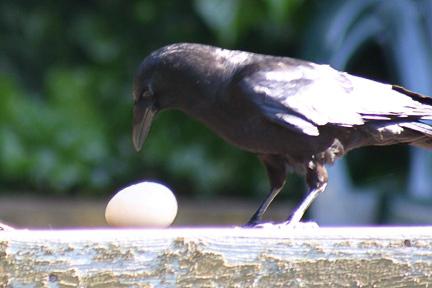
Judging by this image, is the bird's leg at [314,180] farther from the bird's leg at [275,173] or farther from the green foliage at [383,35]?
the green foliage at [383,35]

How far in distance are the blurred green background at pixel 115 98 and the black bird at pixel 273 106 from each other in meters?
2.58

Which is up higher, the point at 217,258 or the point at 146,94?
the point at 146,94

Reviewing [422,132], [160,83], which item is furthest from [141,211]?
[422,132]

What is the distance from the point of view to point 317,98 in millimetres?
3053

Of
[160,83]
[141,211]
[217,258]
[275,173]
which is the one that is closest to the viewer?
[217,258]

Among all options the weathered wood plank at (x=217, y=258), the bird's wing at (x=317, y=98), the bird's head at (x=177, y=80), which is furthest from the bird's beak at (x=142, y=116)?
the weathered wood plank at (x=217, y=258)

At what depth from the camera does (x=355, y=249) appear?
1989mm

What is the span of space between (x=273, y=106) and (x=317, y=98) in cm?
17

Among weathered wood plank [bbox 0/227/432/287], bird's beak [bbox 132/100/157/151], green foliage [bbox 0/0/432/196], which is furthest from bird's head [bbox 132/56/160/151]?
green foliage [bbox 0/0/432/196]

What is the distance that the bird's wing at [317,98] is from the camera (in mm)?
2930

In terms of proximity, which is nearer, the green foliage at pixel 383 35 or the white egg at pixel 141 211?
the white egg at pixel 141 211

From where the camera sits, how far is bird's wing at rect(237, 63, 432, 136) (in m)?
2.93

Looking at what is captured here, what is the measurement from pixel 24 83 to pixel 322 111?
135 inches

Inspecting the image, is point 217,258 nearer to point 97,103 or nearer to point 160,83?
point 160,83
